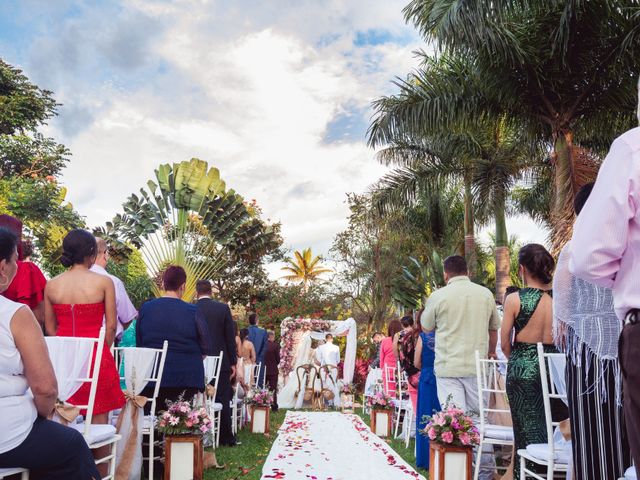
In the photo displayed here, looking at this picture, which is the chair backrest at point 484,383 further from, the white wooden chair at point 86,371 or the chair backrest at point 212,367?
the chair backrest at point 212,367

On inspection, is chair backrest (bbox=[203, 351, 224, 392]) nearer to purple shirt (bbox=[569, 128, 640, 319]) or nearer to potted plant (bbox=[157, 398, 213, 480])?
potted plant (bbox=[157, 398, 213, 480])

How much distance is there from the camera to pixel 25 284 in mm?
4379

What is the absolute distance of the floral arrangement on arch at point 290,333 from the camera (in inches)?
781

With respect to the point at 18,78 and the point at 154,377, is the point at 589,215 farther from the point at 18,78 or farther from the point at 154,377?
the point at 18,78

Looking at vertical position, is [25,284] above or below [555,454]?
above

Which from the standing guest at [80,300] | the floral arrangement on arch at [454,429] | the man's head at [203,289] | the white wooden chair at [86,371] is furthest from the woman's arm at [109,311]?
the man's head at [203,289]

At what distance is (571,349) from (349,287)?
988 inches

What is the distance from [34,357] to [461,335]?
4.02 m

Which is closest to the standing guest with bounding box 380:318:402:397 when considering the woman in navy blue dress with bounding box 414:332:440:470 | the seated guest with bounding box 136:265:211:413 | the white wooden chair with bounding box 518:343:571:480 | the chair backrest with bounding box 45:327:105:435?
the woman in navy blue dress with bounding box 414:332:440:470

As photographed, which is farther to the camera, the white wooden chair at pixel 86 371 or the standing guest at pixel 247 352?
the standing guest at pixel 247 352

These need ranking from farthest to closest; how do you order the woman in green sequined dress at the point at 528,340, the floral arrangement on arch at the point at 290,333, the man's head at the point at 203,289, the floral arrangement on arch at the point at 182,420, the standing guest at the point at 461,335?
the floral arrangement on arch at the point at 290,333, the man's head at the point at 203,289, the standing guest at the point at 461,335, the floral arrangement on arch at the point at 182,420, the woman in green sequined dress at the point at 528,340

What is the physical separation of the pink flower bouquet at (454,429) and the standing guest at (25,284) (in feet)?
10.8

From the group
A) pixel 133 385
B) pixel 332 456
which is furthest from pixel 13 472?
pixel 332 456

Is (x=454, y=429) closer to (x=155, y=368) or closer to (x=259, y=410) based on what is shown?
(x=155, y=368)
